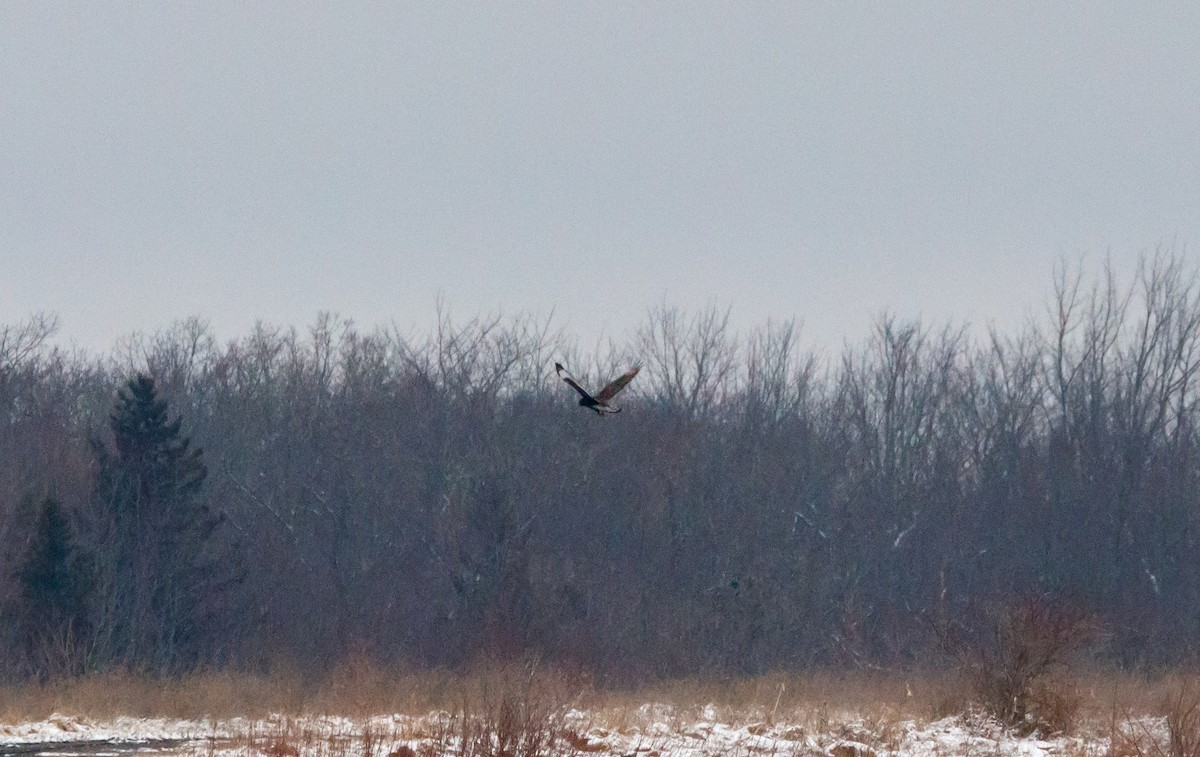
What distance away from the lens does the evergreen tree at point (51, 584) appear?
111 feet

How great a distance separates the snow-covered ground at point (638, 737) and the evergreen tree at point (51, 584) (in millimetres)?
11621

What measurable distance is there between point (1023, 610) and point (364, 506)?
35713 mm

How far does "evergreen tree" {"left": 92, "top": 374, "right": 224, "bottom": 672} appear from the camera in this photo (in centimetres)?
3497

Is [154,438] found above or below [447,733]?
above

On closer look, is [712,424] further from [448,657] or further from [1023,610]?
[1023,610]

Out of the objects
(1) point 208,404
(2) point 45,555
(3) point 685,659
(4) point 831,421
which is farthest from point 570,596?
(1) point 208,404

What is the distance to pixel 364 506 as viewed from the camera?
52.5 m

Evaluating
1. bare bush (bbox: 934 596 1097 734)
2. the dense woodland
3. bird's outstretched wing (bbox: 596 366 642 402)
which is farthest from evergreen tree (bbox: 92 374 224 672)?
bird's outstretched wing (bbox: 596 366 642 402)

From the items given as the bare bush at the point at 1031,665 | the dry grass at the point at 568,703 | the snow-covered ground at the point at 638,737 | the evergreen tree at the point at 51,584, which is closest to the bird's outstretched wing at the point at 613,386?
the dry grass at the point at 568,703

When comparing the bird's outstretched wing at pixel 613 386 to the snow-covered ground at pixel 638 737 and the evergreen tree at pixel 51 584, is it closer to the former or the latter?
the snow-covered ground at pixel 638 737

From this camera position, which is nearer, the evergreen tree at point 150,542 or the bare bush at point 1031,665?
the bare bush at point 1031,665

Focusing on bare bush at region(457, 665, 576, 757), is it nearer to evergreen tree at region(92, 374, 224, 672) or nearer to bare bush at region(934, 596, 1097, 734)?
bare bush at region(934, 596, 1097, 734)

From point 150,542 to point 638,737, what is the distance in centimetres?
2089

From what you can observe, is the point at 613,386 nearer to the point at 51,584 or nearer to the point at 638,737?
the point at 638,737
